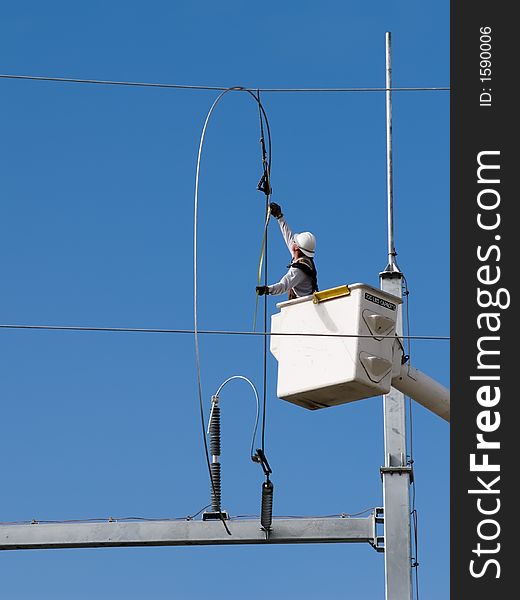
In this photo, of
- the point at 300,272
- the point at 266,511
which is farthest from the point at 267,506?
the point at 300,272

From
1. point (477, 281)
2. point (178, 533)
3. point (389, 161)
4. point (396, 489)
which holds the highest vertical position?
point (389, 161)

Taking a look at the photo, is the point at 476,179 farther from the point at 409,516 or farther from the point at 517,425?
the point at 409,516

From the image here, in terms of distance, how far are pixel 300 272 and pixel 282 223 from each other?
22.0 inches

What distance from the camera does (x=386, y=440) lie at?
1503cm

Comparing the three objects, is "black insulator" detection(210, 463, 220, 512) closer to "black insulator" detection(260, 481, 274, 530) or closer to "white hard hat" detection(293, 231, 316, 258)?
"black insulator" detection(260, 481, 274, 530)

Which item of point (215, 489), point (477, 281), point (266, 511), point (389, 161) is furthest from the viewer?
point (389, 161)

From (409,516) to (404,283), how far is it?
1.88 m

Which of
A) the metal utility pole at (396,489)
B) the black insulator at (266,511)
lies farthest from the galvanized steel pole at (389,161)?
the black insulator at (266,511)

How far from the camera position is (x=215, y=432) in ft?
51.3

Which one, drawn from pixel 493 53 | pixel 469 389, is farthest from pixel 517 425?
pixel 493 53

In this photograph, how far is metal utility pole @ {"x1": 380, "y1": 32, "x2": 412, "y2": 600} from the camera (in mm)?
14562

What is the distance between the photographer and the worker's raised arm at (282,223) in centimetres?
1547

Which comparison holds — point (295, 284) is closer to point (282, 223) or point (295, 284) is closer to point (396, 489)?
point (282, 223)

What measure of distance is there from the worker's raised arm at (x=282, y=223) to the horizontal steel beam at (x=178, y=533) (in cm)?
212
